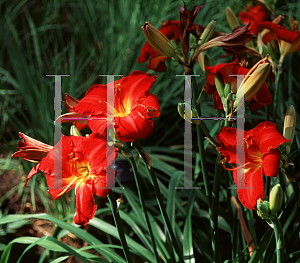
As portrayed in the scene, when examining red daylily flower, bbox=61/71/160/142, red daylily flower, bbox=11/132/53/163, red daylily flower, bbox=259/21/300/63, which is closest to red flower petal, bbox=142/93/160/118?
red daylily flower, bbox=61/71/160/142

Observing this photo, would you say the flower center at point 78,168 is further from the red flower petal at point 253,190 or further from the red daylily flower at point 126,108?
the red flower petal at point 253,190

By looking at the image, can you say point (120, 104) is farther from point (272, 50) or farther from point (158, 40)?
point (272, 50)

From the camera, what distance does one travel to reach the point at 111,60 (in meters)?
1.74

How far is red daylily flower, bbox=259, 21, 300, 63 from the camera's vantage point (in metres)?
0.88

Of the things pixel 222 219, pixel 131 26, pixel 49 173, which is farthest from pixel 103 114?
pixel 131 26

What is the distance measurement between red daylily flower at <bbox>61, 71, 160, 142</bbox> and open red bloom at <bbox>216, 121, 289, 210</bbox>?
0.15m

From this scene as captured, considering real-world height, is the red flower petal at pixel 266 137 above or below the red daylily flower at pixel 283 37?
below

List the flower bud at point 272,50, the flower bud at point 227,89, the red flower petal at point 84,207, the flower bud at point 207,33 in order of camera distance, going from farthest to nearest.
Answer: the flower bud at point 272,50 → the flower bud at point 207,33 → the flower bud at point 227,89 → the red flower petal at point 84,207

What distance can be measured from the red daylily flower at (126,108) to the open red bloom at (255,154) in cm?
15

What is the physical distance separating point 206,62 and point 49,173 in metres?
0.50

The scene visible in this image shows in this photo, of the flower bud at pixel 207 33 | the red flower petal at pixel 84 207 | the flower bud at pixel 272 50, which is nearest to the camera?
the red flower petal at pixel 84 207

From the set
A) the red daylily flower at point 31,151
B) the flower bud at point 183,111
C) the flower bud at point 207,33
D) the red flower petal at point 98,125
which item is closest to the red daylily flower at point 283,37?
the flower bud at point 207,33

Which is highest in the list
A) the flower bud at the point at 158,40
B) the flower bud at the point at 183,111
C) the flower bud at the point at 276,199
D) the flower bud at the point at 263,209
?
the flower bud at the point at 158,40

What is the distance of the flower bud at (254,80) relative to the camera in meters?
0.60
